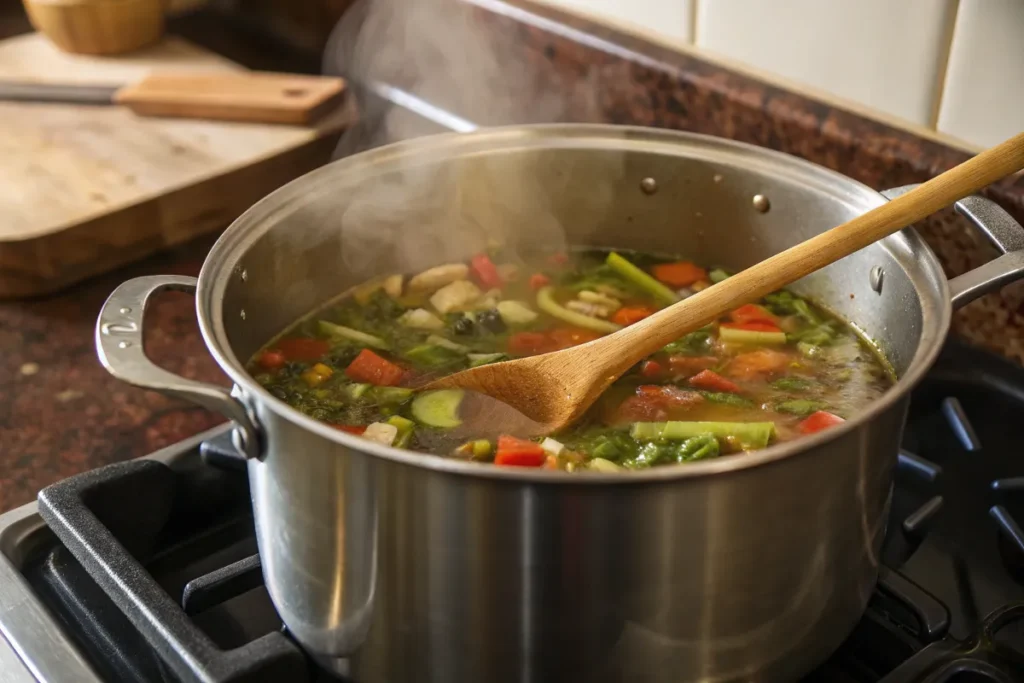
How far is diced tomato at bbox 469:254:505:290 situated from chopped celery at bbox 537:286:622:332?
0.19ft

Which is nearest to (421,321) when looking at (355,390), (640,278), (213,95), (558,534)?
(355,390)

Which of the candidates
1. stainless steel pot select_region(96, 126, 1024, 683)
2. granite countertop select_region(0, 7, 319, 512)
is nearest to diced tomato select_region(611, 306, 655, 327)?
stainless steel pot select_region(96, 126, 1024, 683)

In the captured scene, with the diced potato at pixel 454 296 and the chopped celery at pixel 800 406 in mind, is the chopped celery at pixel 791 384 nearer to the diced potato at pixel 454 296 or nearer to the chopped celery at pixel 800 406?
the chopped celery at pixel 800 406

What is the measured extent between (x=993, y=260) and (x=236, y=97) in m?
1.25

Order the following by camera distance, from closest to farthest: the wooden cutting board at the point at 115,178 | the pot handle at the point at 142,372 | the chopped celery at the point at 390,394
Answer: the pot handle at the point at 142,372 < the chopped celery at the point at 390,394 < the wooden cutting board at the point at 115,178

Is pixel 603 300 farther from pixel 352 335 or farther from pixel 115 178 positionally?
pixel 115 178

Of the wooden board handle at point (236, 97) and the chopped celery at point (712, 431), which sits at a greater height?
the wooden board handle at point (236, 97)

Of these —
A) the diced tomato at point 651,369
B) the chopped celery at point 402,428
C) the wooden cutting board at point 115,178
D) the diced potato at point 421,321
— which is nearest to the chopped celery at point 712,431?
the diced tomato at point 651,369

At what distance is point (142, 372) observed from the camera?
79cm

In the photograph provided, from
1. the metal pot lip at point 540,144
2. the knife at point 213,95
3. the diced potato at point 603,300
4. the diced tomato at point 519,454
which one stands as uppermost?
the metal pot lip at point 540,144

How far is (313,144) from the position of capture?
1.71 m

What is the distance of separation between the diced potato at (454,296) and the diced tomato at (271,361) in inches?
8.1

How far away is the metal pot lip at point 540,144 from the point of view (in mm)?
674

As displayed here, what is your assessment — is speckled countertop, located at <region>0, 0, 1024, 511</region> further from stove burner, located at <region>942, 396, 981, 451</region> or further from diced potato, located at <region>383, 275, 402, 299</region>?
diced potato, located at <region>383, 275, 402, 299</region>
